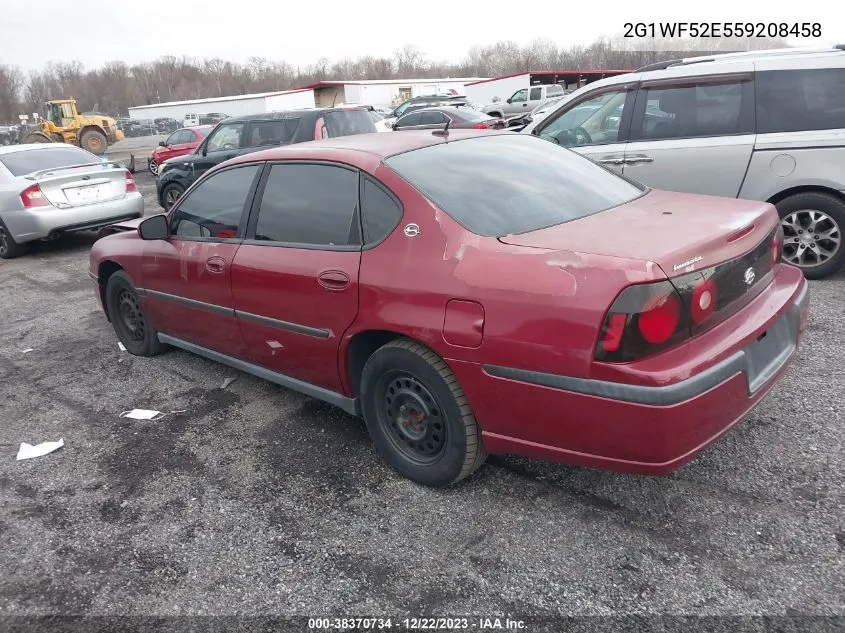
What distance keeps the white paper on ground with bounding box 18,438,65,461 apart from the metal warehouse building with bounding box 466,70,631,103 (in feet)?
143

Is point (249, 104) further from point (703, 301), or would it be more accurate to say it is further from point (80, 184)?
point (703, 301)

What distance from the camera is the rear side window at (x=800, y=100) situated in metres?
5.12

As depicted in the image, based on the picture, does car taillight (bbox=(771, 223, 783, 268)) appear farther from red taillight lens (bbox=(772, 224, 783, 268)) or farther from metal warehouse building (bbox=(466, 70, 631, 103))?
metal warehouse building (bbox=(466, 70, 631, 103))

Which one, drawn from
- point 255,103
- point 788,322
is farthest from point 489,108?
point 788,322

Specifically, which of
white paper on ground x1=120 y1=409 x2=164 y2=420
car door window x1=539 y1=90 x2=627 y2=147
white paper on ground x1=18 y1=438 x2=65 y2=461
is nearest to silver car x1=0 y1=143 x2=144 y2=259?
white paper on ground x1=120 y1=409 x2=164 y2=420

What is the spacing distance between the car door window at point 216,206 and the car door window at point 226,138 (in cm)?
647

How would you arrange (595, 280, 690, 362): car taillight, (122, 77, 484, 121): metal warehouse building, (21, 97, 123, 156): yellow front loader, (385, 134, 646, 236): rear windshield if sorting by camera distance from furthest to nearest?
(122, 77, 484, 121): metal warehouse building < (21, 97, 123, 156): yellow front loader < (385, 134, 646, 236): rear windshield < (595, 280, 690, 362): car taillight

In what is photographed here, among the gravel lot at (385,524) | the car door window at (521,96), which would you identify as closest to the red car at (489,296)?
the gravel lot at (385,524)

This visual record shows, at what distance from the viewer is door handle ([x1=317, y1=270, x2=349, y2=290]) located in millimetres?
3002

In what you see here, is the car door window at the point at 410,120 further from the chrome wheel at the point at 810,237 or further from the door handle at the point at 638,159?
the chrome wheel at the point at 810,237

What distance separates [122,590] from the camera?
2.48 meters

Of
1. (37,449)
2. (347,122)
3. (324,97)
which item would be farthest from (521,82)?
(37,449)

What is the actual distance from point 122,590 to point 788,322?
2961 mm

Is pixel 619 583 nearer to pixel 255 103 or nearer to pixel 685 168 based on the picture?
pixel 685 168
